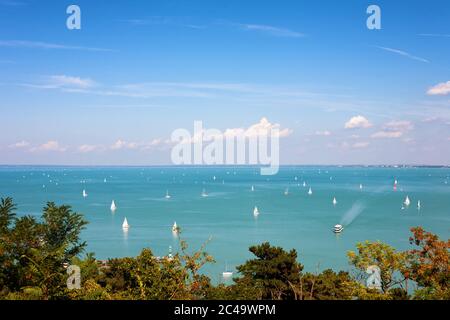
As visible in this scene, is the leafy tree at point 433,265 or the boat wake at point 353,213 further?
the boat wake at point 353,213

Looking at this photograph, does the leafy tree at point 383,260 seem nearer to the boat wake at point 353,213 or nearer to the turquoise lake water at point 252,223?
the turquoise lake water at point 252,223

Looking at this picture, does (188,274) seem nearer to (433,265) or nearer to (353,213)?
(433,265)

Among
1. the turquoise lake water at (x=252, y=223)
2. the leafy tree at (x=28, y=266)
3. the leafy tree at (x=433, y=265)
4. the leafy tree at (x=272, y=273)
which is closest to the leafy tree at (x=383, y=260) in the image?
the leafy tree at (x=433, y=265)

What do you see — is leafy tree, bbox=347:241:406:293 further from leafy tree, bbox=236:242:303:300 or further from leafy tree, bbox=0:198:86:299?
leafy tree, bbox=0:198:86:299

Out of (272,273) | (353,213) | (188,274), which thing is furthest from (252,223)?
(188,274)

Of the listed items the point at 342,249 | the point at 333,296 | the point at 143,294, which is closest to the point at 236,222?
the point at 342,249

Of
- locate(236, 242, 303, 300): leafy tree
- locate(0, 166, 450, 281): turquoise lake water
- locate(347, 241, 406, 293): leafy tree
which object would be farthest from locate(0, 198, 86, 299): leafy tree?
locate(0, 166, 450, 281): turquoise lake water
